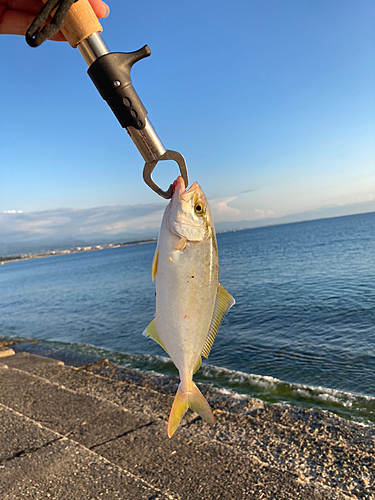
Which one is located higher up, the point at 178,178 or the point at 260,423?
the point at 178,178

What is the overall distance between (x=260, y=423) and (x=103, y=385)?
4.61 m

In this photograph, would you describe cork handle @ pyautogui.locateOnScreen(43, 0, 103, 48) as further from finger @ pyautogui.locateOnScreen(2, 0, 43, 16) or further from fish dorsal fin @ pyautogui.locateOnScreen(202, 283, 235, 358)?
fish dorsal fin @ pyautogui.locateOnScreen(202, 283, 235, 358)

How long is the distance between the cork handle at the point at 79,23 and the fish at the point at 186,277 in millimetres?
934

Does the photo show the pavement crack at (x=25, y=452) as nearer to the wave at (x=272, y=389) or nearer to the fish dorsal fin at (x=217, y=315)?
the fish dorsal fin at (x=217, y=315)

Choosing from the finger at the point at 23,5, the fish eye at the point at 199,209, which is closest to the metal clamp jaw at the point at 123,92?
the fish eye at the point at 199,209

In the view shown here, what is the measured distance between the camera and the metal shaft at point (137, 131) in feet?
6.21

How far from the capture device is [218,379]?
11.9m

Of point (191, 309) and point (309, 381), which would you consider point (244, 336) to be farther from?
point (191, 309)

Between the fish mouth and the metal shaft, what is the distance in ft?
1.01

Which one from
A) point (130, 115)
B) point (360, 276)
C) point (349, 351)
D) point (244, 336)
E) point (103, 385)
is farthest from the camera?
point (360, 276)

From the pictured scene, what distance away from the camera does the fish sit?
224 centimetres

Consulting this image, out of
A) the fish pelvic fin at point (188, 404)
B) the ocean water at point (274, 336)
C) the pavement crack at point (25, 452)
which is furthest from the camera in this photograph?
the ocean water at point (274, 336)

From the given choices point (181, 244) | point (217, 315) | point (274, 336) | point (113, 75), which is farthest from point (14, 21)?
point (274, 336)

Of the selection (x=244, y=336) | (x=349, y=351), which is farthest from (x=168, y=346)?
(x=244, y=336)
